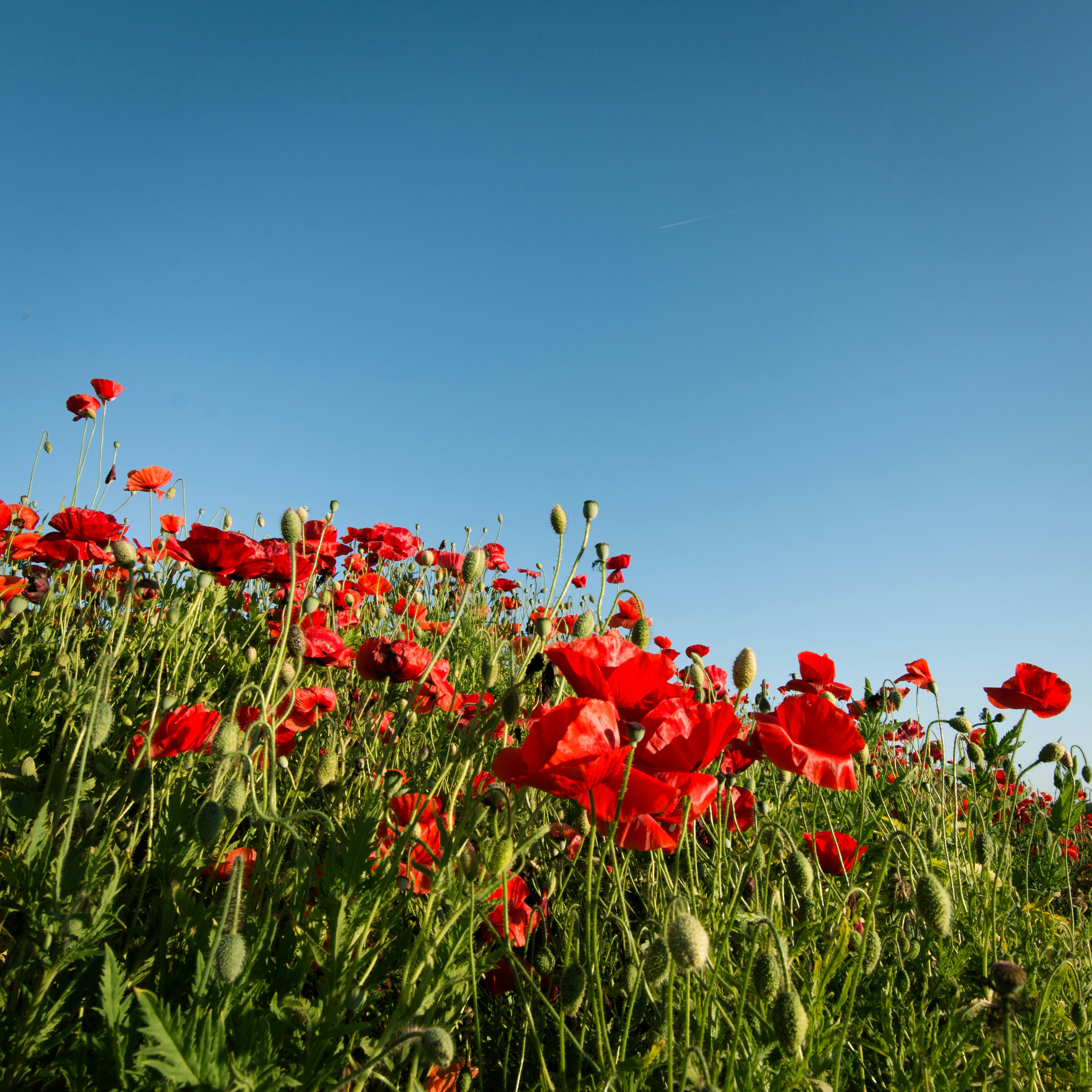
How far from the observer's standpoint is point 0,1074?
1046mm

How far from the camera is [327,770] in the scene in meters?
1.73

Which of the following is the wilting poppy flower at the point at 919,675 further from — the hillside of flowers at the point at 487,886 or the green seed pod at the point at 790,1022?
the green seed pod at the point at 790,1022

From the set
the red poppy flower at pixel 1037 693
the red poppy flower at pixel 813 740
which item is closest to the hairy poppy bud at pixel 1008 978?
the red poppy flower at pixel 813 740

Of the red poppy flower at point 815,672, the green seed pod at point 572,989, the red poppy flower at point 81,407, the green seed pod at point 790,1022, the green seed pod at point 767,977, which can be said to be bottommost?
the green seed pod at point 572,989

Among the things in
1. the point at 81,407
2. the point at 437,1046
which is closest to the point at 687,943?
the point at 437,1046

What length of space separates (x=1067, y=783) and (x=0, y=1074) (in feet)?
12.7

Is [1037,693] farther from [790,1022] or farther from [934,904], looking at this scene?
[790,1022]

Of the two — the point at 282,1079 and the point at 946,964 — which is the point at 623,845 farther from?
the point at 946,964

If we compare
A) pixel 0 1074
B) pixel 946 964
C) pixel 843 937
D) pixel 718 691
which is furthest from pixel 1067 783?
pixel 0 1074

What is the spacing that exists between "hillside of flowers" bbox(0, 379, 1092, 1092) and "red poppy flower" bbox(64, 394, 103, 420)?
5.14ft

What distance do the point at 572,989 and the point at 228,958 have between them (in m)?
0.64

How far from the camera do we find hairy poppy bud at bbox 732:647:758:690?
74.0 inches

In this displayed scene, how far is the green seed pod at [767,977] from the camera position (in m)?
1.10

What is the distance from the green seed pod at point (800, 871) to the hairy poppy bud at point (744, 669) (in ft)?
1.52
